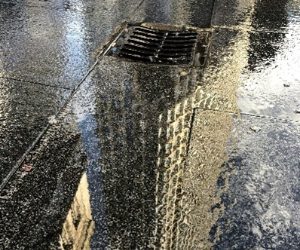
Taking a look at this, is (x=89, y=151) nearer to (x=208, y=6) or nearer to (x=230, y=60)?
(x=230, y=60)

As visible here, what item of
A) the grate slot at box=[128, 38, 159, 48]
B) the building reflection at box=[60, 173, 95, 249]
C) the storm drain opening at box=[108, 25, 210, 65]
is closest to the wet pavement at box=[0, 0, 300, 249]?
the building reflection at box=[60, 173, 95, 249]

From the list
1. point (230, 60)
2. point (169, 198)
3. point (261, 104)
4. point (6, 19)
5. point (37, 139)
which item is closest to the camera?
point (169, 198)

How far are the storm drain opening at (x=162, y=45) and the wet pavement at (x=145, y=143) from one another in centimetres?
12

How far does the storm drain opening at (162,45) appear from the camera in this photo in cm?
369

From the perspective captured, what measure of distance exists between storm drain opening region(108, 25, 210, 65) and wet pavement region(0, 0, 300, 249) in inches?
4.6

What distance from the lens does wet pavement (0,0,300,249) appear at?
2035 mm

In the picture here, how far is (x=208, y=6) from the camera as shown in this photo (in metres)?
4.99

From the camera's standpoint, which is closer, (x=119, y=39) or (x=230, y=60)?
(x=230, y=60)

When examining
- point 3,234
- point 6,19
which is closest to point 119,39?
point 6,19

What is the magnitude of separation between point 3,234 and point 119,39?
2.45 metres

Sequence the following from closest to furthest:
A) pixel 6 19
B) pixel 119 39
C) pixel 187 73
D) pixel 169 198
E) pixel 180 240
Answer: pixel 180 240 → pixel 169 198 → pixel 187 73 → pixel 119 39 → pixel 6 19

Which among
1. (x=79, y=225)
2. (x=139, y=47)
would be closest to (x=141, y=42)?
(x=139, y=47)

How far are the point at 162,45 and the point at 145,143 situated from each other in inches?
61.6

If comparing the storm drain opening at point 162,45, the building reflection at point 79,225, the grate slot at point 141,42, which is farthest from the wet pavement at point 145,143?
the grate slot at point 141,42
